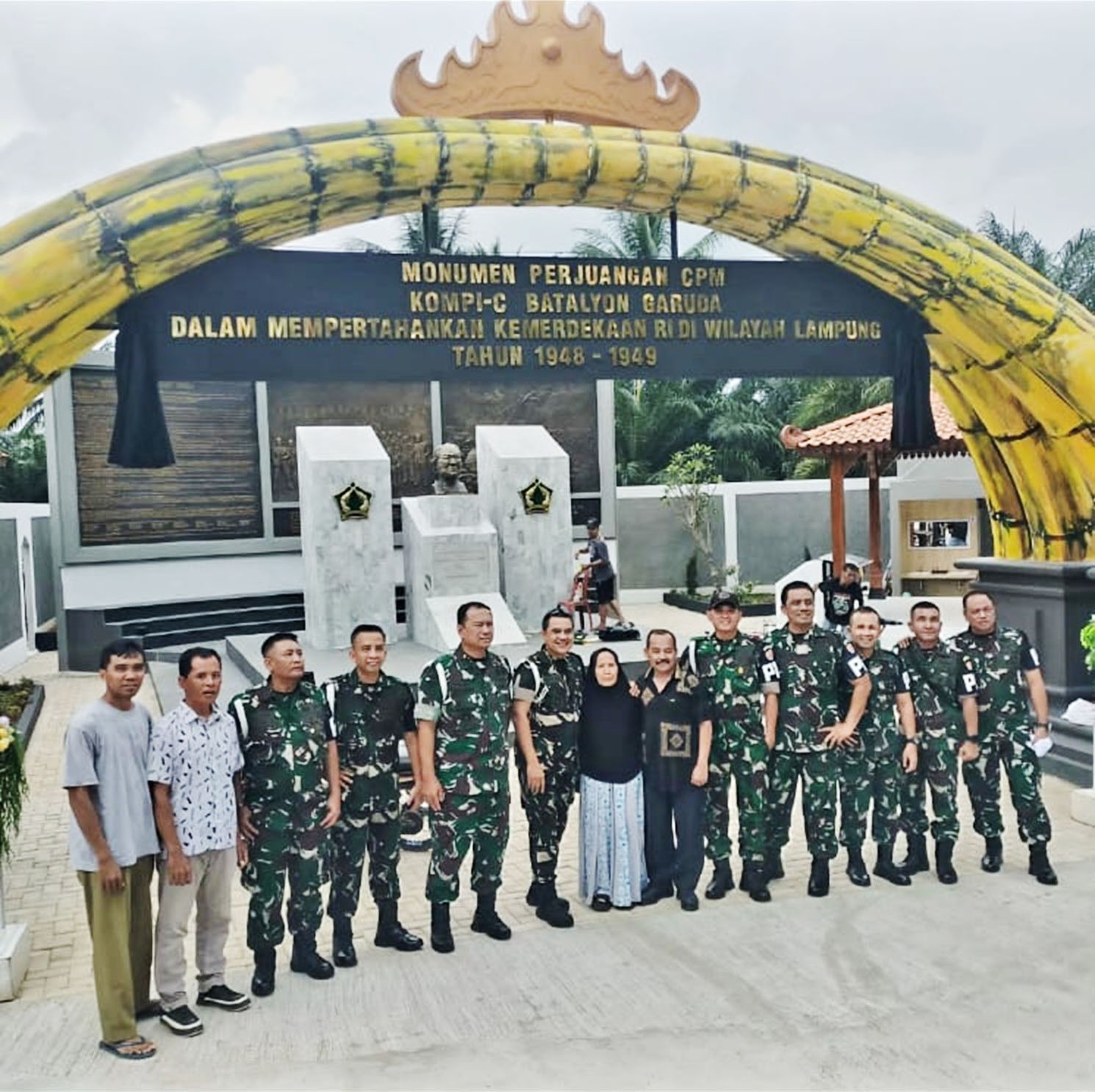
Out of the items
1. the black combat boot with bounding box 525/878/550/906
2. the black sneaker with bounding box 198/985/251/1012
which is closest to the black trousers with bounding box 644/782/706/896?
the black combat boot with bounding box 525/878/550/906

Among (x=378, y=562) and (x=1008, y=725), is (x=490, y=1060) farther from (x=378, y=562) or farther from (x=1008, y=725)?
(x=378, y=562)

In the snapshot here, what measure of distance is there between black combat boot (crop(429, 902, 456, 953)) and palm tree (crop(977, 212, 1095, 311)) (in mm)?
23913

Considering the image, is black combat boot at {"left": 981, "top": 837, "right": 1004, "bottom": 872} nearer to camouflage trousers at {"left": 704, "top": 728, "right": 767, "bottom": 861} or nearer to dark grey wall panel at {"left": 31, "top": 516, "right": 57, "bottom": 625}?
camouflage trousers at {"left": 704, "top": 728, "right": 767, "bottom": 861}

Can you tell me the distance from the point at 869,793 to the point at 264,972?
2865mm

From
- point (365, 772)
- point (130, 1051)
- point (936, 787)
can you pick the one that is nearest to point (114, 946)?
point (130, 1051)

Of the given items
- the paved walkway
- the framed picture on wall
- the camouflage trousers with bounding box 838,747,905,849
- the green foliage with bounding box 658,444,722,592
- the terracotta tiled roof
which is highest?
the terracotta tiled roof

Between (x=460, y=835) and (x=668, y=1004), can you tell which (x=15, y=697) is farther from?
(x=668, y=1004)

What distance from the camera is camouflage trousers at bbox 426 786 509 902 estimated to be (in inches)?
180

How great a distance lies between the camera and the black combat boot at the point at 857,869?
17.2 ft

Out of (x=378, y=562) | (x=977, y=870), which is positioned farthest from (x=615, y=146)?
(x=378, y=562)

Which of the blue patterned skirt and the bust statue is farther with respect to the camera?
the bust statue

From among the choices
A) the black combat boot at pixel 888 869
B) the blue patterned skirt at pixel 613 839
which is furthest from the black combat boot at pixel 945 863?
the blue patterned skirt at pixel 613 839

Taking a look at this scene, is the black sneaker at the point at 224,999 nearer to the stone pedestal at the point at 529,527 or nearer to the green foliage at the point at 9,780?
the green foliage at the point at 9,780

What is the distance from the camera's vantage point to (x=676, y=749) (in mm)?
4914
